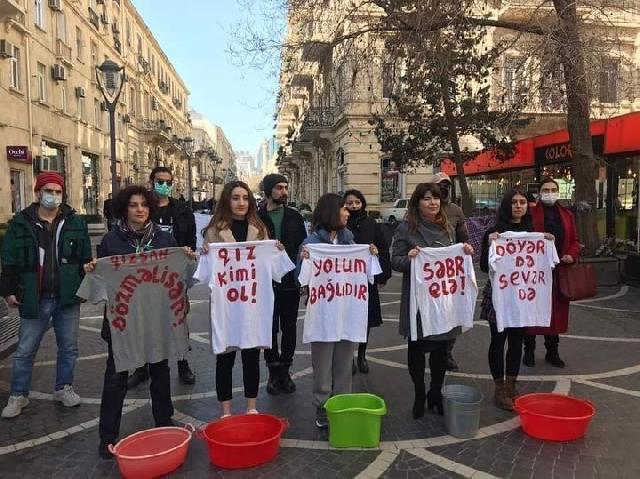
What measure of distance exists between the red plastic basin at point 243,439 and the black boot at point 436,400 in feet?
4.77

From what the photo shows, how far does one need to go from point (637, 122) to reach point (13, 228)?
40.6ft

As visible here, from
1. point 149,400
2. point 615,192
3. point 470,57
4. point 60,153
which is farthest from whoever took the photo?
point 60,153

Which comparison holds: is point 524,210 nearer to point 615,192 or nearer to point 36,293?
point 36,293

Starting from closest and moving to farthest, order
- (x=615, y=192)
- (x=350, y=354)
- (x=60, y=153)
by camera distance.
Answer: (x=350, y=354) → (x=615, y=192) → (x=60, y=153)

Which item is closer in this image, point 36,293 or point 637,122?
point 36,293

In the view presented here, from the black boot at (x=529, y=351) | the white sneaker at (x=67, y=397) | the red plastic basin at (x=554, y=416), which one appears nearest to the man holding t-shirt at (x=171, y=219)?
the white sneaker at (x=67, y=397)

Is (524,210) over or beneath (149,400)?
over

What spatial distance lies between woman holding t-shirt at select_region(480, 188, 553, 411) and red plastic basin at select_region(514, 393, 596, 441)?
383 mm

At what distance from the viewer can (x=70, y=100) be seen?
2756cm

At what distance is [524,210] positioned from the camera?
16.2 feet

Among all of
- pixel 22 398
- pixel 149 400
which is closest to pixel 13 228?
pixel 22 398

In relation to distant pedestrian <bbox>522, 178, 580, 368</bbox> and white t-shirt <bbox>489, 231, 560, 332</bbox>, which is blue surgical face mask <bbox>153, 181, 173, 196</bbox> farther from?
distant pedestrian <bbox>522, 178, 580, 368</bbox>

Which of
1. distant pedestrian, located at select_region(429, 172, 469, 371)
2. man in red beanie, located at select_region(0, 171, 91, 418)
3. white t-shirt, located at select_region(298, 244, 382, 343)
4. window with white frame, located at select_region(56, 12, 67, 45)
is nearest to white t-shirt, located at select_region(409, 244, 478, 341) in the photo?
white t-shirt, located at select_region(298, 244, 382, 343)

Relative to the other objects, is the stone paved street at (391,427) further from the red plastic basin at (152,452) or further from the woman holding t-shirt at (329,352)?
the woman holding t-shirt at (329,352)
